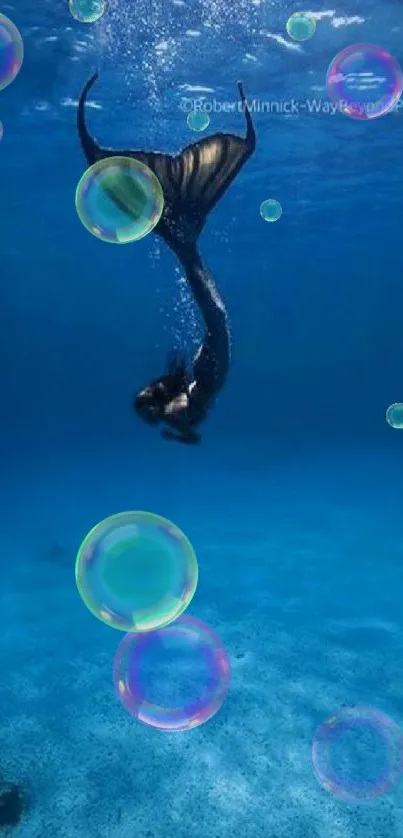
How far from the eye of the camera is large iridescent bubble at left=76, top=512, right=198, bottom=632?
4.94 m

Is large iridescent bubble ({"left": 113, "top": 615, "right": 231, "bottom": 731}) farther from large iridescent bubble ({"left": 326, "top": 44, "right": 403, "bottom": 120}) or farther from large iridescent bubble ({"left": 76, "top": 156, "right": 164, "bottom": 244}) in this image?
large iridescent bubble ({"left": 326, "top": 44, "right": 403, "bottom": 120})

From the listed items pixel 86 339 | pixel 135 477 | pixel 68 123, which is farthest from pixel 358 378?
pixel 68 123

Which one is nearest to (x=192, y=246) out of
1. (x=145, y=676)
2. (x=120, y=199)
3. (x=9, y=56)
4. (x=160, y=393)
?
(x=120, y=199)

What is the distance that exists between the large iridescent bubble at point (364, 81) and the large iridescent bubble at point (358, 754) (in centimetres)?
824

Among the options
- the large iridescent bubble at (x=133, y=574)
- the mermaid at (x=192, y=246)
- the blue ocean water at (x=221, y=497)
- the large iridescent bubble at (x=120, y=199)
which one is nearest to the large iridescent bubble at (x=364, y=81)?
the blue ocean water at (x=221, y=497)

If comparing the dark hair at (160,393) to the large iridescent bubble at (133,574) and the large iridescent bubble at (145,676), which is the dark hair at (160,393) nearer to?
the large iridescent bubble at (133,574)

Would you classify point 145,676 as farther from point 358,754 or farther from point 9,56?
point 9,56

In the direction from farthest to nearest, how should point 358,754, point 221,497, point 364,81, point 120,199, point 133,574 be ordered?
1. point 221,497
2. point 364,81
3. point 358,754
4. point 120,199
5. point 133,574

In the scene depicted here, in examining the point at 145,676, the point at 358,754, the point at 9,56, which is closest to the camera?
the point at 145,676

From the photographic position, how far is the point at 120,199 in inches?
222

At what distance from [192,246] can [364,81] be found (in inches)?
573

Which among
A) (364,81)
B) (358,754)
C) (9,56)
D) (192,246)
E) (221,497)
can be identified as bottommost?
(221,497)

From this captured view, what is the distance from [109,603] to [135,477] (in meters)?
26.4

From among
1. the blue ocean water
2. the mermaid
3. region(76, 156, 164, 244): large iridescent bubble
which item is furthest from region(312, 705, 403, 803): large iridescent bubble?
region(76, 156, 164, 244): large iridescent bubble
